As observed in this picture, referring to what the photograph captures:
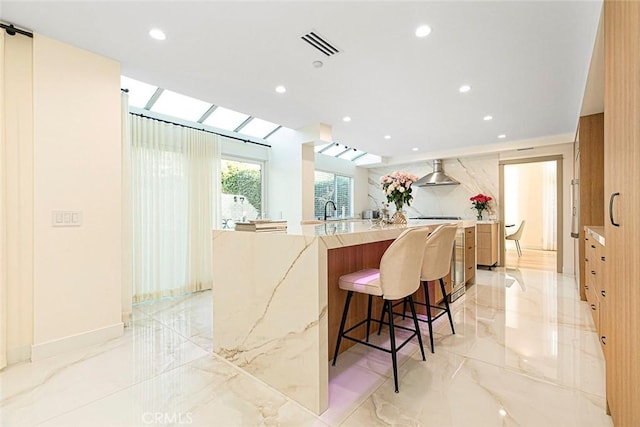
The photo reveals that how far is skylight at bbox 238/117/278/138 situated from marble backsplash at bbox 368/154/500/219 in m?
3.46

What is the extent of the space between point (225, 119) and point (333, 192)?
3047 millimetres

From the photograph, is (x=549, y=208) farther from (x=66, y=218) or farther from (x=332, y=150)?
(x=66, y=218)

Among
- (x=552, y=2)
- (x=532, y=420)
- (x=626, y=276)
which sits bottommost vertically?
(x=532, y=420)

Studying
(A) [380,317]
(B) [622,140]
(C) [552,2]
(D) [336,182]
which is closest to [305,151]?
(D) [336,182]

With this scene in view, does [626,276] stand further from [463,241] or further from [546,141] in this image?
[546,141]

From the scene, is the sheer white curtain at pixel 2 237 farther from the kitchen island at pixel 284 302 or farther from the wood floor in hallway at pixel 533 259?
the wood floor in hallway at pixel 533 259

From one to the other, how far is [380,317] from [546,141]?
4883mm

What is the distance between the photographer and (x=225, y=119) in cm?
473

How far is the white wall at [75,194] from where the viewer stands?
224cm

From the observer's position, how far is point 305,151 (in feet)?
15.9

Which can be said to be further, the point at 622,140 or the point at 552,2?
the point at 552,2

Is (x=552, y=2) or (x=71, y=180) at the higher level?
(x=552, y=2)

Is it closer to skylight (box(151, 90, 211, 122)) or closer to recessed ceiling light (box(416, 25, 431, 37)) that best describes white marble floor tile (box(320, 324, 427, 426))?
recessed ceiling light (box(416, 25, 431, 37))

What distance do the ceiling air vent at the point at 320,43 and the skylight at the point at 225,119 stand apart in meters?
2.32
